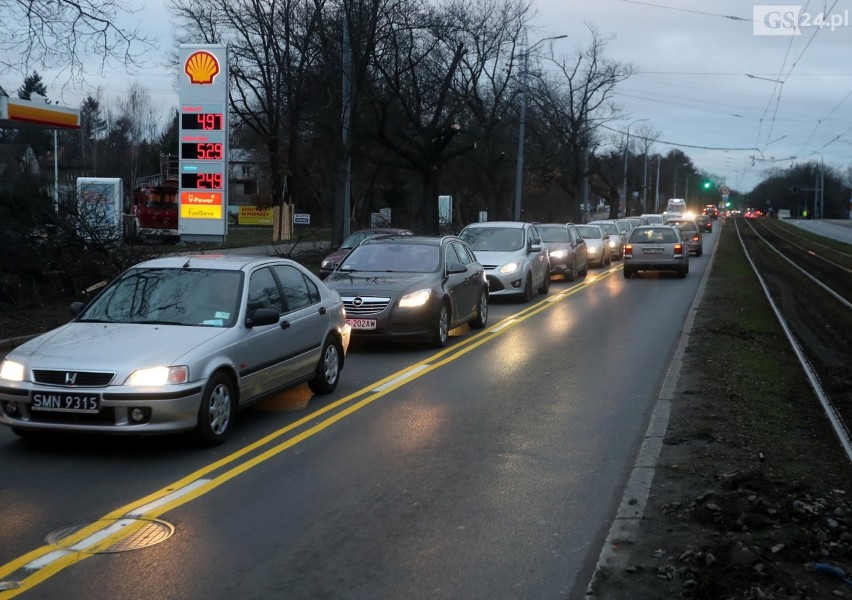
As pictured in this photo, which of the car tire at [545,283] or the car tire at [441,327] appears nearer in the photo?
the car tire at [441,327]

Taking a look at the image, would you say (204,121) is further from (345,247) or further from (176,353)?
(176,353)

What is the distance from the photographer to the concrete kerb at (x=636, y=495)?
16.6 ft

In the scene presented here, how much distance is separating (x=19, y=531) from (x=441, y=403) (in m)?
4.79

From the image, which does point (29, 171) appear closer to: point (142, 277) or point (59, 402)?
point (142, 277)

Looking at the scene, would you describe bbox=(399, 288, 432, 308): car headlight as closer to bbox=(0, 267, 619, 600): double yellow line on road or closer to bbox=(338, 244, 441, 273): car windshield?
bbox=(338, 244, 441, 273): car windshield

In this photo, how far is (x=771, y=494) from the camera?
623 centimetres

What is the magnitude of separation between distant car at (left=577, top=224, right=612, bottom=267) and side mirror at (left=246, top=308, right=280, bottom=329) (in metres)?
26.5

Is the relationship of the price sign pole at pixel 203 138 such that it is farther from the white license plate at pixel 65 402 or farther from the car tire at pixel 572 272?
the white license plate at pixel 65 402

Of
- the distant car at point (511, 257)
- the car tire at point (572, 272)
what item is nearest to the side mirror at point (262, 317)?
the distant car at point (511, 257)

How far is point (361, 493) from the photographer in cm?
644

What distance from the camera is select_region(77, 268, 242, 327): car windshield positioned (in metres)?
8.20

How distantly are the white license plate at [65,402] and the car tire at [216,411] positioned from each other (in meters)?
0.78

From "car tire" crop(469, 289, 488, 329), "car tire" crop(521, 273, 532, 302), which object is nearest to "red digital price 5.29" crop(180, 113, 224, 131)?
"car tire" crop(521, 273, 532, 302)

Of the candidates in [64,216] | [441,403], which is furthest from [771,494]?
[64,216]
